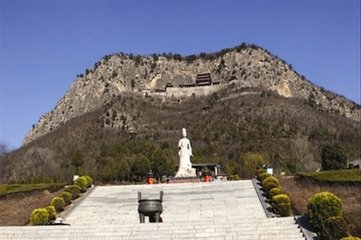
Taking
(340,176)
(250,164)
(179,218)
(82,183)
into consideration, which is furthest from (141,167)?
(179,218)

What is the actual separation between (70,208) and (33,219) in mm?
5807

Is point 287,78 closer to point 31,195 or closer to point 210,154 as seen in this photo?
point 210,154

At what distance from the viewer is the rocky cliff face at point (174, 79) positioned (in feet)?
389

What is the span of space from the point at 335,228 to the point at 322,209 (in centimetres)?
102

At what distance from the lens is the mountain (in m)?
62.3

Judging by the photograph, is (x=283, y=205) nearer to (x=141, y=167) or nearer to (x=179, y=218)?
(x=179, y=218)

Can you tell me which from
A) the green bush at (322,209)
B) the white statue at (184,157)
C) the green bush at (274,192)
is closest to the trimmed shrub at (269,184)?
the green bush at (274,192)

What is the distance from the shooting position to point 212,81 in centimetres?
12444

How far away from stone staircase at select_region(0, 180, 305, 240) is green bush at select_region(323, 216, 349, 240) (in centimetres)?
98

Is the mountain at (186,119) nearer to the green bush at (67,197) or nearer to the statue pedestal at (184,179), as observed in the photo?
the statue pedestal at (184,179)

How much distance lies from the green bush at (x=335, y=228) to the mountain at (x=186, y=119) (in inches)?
1283

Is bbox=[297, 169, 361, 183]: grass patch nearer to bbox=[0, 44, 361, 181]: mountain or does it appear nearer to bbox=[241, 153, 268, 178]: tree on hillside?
bbox=[0, 44, 361, 181]: mountain

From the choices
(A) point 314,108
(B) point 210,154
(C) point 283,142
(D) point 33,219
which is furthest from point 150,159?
(A) point 314,108

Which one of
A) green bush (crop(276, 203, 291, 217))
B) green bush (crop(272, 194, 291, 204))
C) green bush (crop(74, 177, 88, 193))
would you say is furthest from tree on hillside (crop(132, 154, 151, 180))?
green bush (crop(276, 203, 291, 217))
